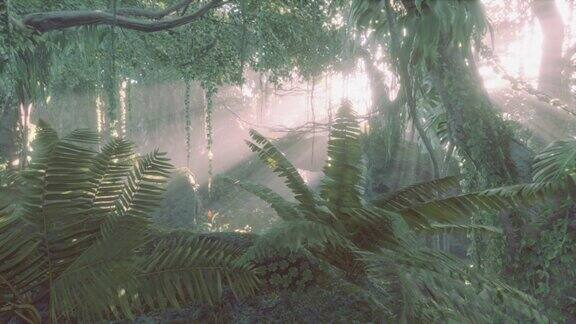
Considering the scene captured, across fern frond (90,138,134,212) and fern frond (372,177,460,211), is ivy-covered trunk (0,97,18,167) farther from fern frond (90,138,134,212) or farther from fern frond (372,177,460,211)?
fern frond (372,177,460,211)

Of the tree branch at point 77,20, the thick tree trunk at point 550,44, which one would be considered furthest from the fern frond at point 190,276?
the thick tree trunk at point 550,44

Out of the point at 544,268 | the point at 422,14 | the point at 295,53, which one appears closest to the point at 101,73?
the point at 295,53

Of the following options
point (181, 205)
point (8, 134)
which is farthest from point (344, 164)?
A: point (181, 205)

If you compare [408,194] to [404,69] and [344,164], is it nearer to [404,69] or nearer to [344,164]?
[344,164]

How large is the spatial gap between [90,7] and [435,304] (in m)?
8.64

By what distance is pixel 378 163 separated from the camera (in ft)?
44.5

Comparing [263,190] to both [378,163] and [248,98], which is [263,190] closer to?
[378,163]

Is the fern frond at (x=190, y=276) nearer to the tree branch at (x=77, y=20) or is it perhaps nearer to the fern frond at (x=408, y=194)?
the fern frond at (x=408, y=194)

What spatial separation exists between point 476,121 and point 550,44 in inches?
304

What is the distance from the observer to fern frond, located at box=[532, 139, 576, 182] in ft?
14.7

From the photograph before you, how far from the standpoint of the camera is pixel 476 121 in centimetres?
550

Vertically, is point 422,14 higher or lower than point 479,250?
higher

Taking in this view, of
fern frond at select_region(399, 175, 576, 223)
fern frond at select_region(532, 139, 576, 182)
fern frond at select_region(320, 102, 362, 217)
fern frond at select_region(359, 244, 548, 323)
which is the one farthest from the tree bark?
fern frond at select_region(359, 244, 548, 323)

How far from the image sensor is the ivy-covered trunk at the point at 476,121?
545cm
